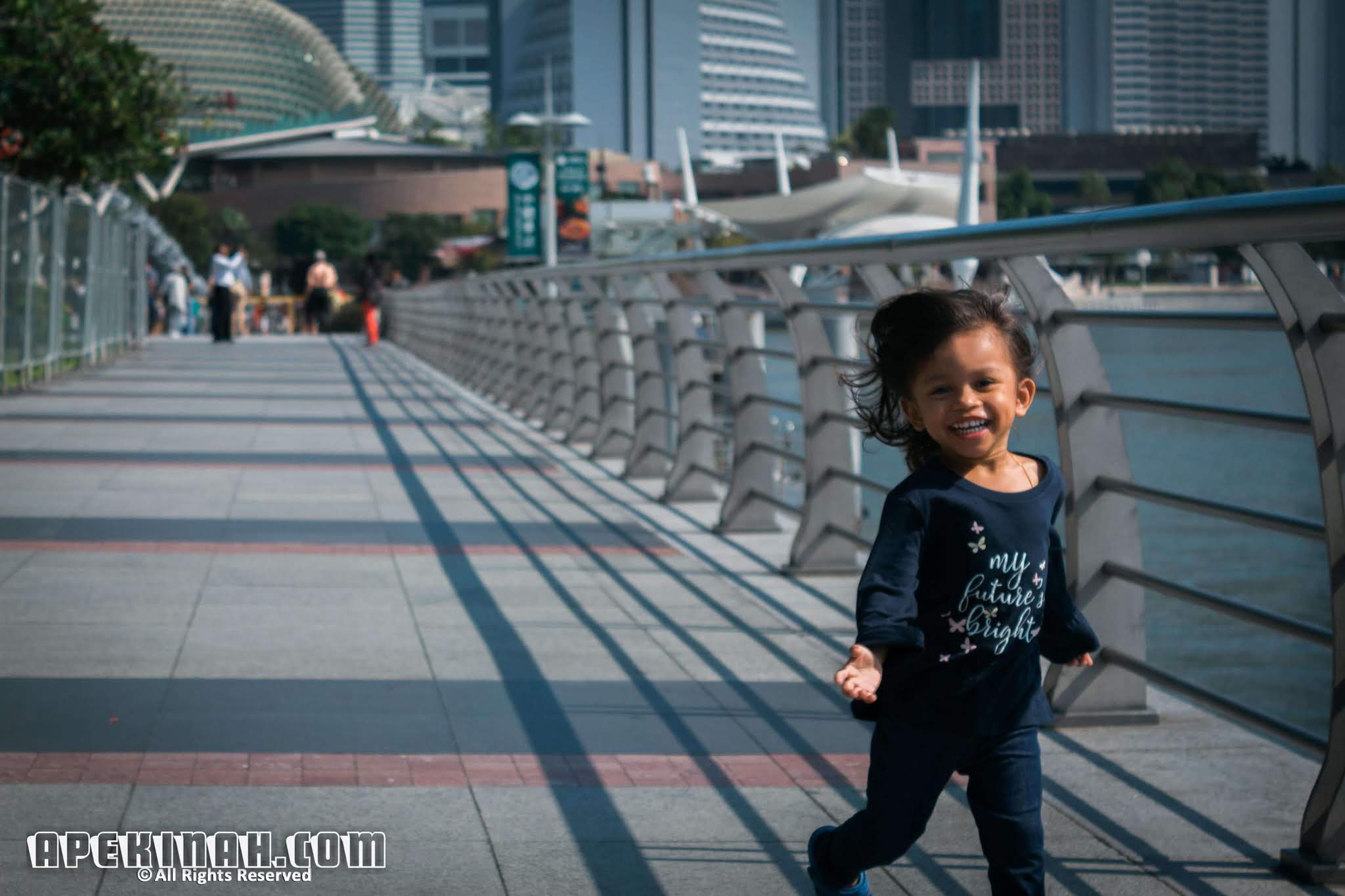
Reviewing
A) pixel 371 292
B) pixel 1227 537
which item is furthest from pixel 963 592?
pixel 371 292

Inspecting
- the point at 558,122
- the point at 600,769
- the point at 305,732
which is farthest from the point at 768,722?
the point at 558,122

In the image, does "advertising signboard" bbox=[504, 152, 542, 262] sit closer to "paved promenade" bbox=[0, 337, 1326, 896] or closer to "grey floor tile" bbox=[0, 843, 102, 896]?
"paved promenade" bbox=[0, 337, 1326, 896]

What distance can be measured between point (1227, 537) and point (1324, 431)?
87.2ft

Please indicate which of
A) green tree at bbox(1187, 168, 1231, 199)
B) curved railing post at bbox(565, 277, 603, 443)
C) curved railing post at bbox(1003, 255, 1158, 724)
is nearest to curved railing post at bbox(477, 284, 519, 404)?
curved railing post at bbox(565, 277, 603, 443)

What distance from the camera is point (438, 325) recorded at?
25.5m

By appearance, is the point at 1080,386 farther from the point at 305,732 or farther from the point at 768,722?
the point at 305,732

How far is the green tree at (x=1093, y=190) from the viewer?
278 ft

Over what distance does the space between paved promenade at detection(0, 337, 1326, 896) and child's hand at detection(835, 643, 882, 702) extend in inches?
34.9

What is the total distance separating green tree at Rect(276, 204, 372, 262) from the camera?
131500 millimetres

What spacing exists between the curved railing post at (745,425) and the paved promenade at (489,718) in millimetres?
204

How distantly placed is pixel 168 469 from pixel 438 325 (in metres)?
15.5

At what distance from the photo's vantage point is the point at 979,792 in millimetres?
2781

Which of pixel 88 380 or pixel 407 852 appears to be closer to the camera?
pixel 407 852

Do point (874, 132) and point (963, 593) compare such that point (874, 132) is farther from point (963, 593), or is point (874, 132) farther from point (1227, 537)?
point (963, 593)
